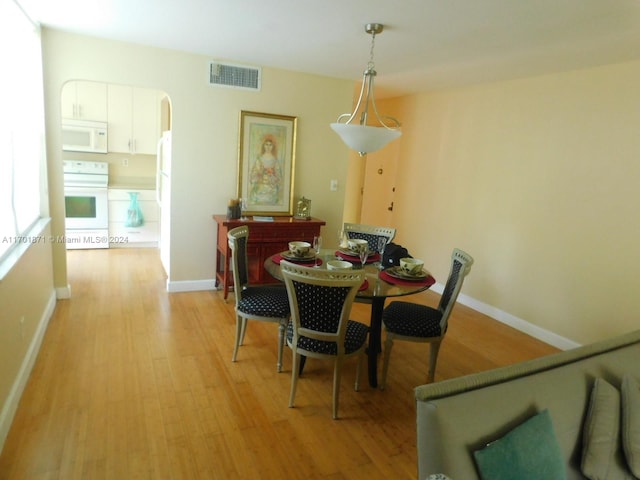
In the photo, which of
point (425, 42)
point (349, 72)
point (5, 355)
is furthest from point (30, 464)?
point (349, 72)

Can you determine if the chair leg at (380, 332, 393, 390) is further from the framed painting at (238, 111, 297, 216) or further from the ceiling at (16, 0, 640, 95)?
the framed painting at (238, 111, 297, 216)

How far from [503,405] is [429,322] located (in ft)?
4.81

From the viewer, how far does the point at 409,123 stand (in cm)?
551

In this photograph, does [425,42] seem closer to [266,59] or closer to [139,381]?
[266,59]

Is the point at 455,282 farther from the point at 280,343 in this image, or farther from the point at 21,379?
the point at 21,379

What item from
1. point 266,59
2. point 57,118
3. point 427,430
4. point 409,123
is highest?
point 266,59

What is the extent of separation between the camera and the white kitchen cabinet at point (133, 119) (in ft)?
19.2

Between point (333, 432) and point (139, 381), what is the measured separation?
1.32m

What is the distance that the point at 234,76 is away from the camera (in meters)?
4.24

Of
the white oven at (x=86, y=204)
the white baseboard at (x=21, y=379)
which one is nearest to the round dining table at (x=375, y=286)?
the white baseboard at (x=21, y=379)

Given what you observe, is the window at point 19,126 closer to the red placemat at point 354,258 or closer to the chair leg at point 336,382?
the chair leg at point 336,382

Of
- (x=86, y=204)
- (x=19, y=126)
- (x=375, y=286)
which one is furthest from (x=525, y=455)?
(x=86, y=204)

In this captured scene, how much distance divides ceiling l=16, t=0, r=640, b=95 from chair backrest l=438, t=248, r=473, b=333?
1526mm

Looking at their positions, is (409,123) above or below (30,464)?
above
